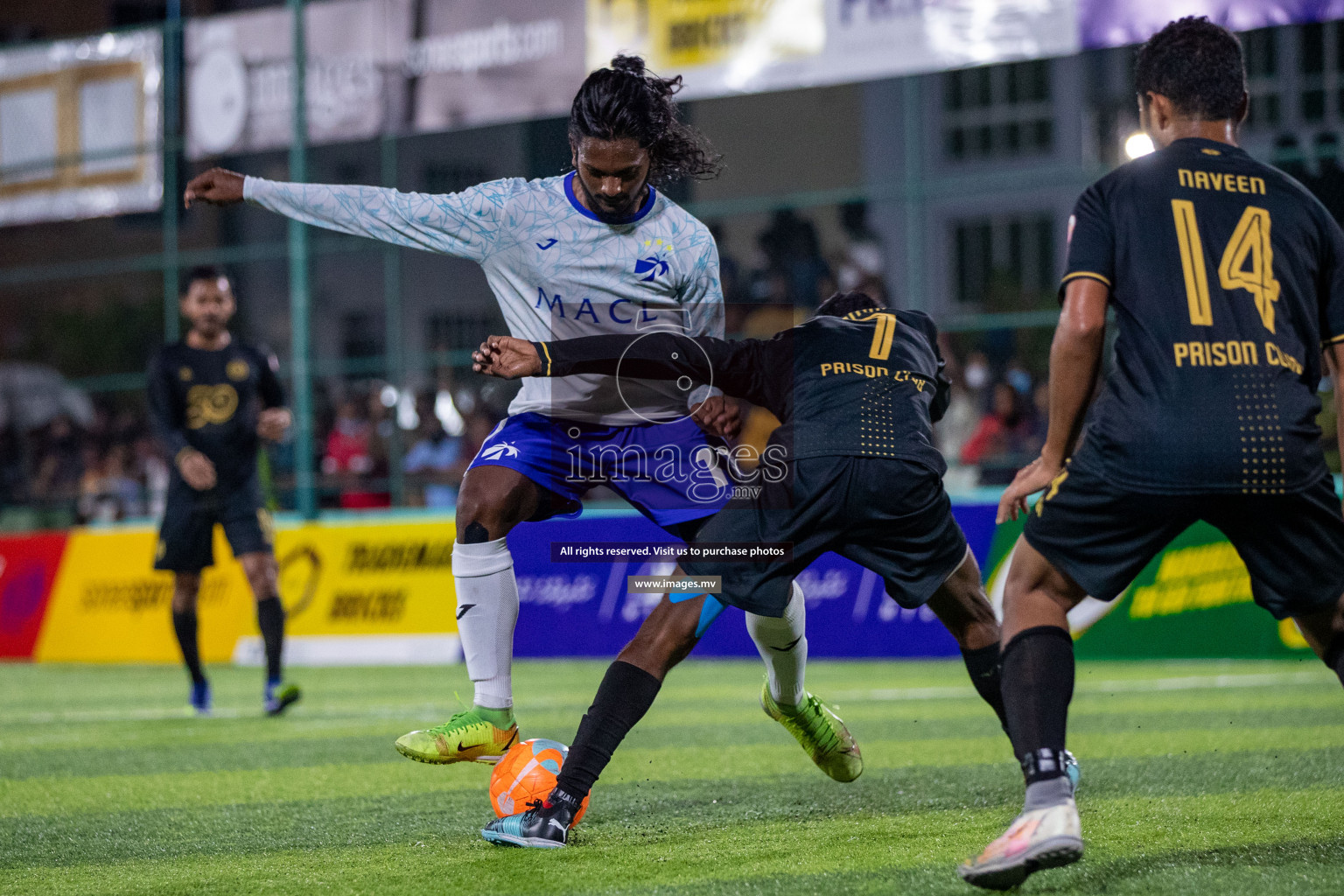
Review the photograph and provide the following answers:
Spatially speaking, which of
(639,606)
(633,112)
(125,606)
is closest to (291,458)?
(125,606)

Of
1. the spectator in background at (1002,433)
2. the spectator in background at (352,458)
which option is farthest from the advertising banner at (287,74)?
the spectator in background at (1002,433)

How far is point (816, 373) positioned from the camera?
14.3ft

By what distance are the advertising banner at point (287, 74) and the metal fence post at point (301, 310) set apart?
4.11ft

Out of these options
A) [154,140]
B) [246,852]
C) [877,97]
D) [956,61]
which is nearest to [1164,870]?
[246,852]

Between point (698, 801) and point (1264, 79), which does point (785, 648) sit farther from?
point (1264, 79)

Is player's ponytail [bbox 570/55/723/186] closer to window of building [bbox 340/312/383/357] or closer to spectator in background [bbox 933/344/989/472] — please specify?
spectator in background [bbox 933/344/989/472]

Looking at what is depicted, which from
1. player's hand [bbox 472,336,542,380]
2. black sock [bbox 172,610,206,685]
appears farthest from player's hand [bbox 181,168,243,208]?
black sock [bbox 172,610,206,685]

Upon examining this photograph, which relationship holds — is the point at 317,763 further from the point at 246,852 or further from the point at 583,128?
the point at 583,128

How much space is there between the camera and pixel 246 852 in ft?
14.0

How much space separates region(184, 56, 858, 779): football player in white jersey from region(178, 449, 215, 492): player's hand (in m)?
3.96

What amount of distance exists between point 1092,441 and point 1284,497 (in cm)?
43

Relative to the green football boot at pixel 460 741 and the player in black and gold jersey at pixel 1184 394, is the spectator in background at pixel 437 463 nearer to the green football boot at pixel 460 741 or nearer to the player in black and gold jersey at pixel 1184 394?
the green football boot at pixel 460 741

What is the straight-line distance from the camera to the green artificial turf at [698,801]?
3.76 meters

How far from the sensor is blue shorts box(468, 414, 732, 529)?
459 cm
